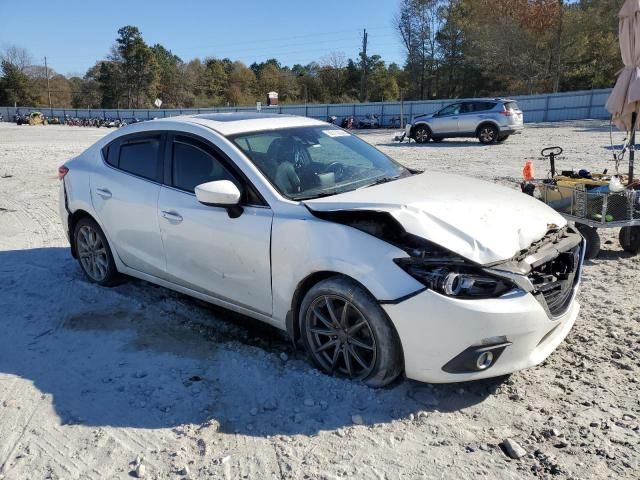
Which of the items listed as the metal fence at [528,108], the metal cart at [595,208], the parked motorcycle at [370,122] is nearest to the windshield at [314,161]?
the metal cart at [595,208]

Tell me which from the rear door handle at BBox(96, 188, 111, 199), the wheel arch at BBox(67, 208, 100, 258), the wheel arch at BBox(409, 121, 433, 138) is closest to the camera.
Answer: the rear door handle at BBox(96, 188, 111, 199)

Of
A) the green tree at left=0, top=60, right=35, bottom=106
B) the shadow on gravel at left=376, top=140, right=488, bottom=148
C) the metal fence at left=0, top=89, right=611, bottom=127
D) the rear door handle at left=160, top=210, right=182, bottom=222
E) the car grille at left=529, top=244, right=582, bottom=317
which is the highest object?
the green tree at left=0, top=60, right=35, bottom=106

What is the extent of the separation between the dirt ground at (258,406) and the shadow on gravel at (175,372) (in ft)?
0.04

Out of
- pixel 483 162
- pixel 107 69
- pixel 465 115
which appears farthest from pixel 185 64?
pixel 483 162

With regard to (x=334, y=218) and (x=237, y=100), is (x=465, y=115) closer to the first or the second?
(x=334, y=218)

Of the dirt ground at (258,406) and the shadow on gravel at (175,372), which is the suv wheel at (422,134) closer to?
the dirt ground at (258,406)

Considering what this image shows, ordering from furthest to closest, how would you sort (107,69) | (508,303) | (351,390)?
(107,69)
(351,390)
(508,303)

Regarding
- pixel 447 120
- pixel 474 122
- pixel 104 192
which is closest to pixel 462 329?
pixel 104 192

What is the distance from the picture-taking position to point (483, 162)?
Answer: 14820 millimetres

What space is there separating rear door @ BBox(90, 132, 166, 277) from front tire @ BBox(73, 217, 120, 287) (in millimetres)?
222

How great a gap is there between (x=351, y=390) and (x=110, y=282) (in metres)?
2.96

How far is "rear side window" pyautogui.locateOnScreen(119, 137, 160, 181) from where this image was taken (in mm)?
4449

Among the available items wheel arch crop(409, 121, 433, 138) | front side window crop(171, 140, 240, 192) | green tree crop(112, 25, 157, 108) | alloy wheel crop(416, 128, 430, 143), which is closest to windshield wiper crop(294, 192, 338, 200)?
front side window crop(171, 140, 240, 192)

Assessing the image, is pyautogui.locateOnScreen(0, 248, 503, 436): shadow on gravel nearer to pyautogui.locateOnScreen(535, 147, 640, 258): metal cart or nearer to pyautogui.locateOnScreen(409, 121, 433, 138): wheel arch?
pyautogui.locateOnScreen(535, 147, 640, 258): metal cart
